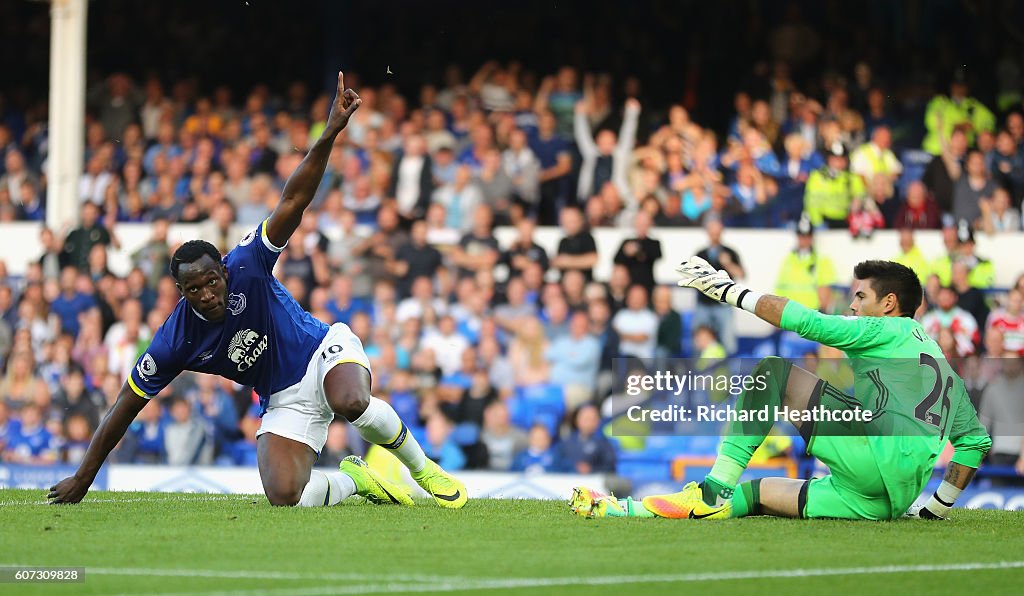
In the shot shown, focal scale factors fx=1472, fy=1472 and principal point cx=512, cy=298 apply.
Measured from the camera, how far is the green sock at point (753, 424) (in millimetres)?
7266

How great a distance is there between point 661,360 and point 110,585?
9393 millimetres

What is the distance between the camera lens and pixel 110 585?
543 centimetres

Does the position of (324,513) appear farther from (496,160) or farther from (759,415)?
(496,160)

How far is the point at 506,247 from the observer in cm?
1645

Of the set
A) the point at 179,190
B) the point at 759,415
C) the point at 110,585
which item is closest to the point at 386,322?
the point at 179,190

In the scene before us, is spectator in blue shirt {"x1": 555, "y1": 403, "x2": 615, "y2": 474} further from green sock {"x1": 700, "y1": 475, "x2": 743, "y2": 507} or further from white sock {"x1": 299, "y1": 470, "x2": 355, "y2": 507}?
green sock {"x1": 700, "y1": 475, "x2": 743, "y2": 507}

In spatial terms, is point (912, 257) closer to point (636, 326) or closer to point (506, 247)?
point (636, 326)

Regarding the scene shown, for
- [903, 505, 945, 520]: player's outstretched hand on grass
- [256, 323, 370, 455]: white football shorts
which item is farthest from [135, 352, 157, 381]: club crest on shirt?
[903, 505, 945, 520]: player's outstretched hand on grass

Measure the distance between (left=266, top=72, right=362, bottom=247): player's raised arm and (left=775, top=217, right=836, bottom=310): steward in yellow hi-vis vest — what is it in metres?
7.63

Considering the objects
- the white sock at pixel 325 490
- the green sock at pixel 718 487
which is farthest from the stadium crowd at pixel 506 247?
the green sock at pixel 718 487

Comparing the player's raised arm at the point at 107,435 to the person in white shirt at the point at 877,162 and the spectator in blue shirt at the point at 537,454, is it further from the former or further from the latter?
the person in white shirt at the point at 877,162

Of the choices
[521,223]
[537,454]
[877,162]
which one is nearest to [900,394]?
[537,454]

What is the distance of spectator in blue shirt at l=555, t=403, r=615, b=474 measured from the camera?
1343cm

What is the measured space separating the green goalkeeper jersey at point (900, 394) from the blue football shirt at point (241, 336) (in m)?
3.26
